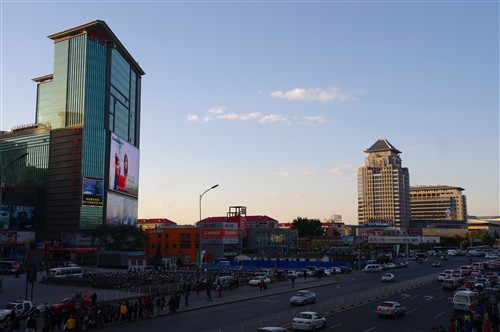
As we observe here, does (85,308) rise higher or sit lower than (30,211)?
lower

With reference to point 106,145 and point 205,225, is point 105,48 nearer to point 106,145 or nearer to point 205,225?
point 106,145

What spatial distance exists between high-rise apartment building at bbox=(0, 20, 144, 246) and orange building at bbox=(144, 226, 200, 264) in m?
19.1

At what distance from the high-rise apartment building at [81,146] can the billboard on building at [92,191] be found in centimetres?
27

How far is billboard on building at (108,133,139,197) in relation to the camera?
140 metres

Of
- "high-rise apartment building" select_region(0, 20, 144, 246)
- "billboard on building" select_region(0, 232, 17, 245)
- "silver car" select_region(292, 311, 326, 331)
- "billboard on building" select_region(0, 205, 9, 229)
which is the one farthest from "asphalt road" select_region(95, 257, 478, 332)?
"billboard on building" select_region(0, 205, 9, 229)

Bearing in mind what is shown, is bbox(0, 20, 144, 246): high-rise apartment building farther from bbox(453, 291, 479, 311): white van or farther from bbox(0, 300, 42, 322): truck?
bbox(453, 291, 479, 311): white van

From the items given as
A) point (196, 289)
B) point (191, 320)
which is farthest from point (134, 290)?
point (191, 320)

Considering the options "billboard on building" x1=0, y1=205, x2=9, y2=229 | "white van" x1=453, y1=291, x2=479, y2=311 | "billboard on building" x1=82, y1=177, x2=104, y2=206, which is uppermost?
"billboard on building" x1=82, y1=177, x2=104, y2=206

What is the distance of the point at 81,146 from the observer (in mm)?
134000

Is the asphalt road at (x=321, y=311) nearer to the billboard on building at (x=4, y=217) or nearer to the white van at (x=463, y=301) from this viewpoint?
the white van at (x=463, y=301)

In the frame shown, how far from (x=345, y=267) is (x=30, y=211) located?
311ft

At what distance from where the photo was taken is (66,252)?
413ft

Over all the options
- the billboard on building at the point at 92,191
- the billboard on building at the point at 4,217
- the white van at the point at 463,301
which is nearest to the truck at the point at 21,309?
the white van at the point at 463,301

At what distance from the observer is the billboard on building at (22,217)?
12925 cm
